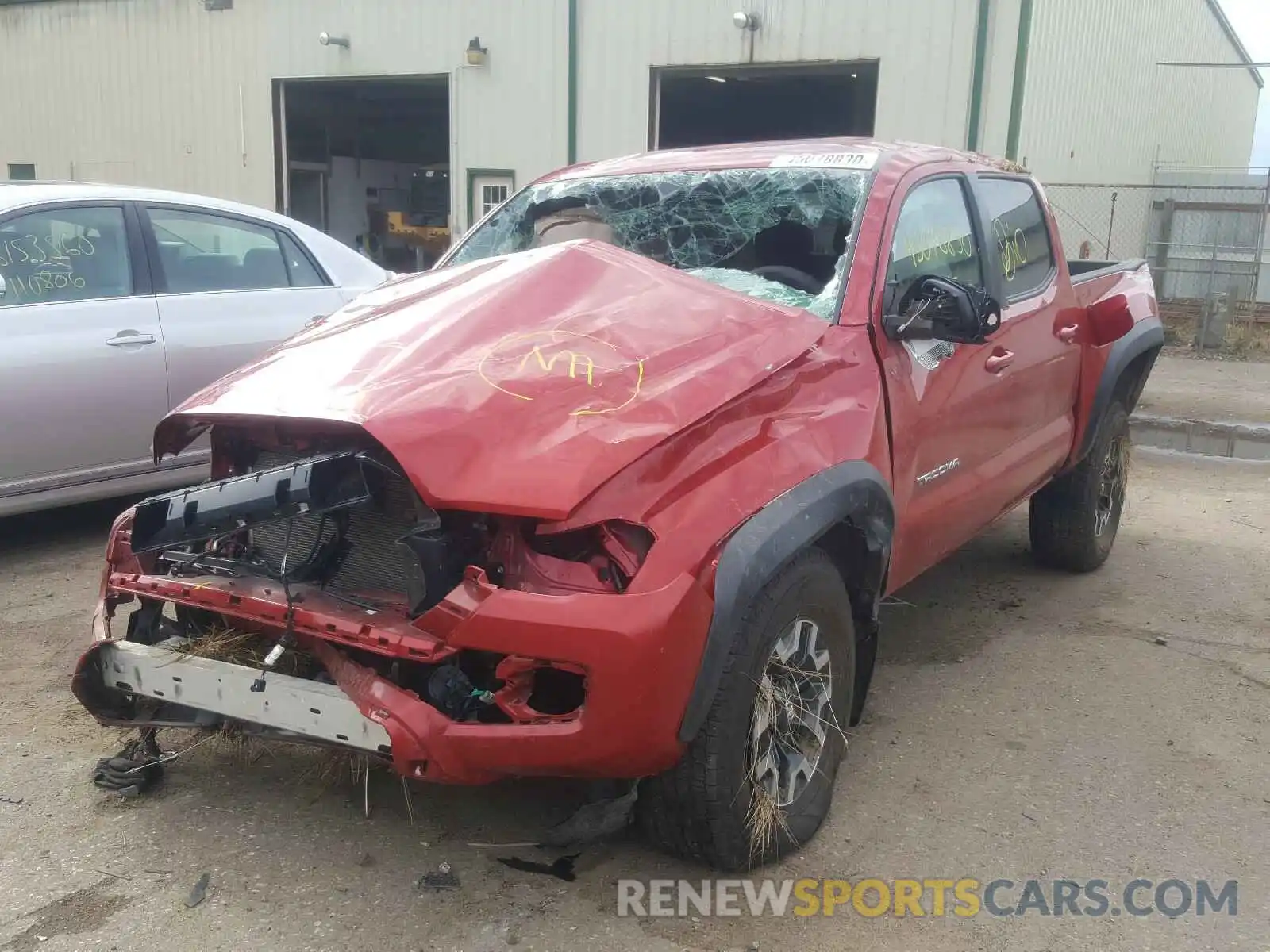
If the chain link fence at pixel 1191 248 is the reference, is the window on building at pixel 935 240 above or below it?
above

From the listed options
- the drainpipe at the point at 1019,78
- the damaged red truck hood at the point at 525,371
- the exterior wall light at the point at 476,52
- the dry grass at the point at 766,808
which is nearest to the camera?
the damaged red truck hood at the point at 525,371

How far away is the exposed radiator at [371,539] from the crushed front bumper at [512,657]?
138mm

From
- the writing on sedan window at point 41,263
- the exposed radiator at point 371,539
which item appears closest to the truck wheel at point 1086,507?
the exposed radiator at point 371,539

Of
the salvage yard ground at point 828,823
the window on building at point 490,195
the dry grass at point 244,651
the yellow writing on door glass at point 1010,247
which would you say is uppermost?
the yellow writing on door glass at point 1010,247

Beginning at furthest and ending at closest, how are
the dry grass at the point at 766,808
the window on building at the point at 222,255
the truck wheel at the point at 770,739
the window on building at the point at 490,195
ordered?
the window on building at the point at 490,195 → the window on building at the point at 222,255 → the dry grass at the point at 766,808 → the truck wheel at the point at 770,739

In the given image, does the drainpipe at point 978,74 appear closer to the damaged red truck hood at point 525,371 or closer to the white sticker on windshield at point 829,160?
the white sticker on windshield at point 829,160

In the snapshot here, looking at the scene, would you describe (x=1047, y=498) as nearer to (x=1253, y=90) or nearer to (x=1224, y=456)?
(x=1224, y=456)

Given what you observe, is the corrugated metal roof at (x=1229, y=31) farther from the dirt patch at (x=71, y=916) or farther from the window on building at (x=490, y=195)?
the dirt patch at (x=71, y=916)

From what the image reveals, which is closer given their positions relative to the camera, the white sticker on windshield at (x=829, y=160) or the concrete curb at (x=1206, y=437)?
the white sticker on windshield at (x=829, y=160)

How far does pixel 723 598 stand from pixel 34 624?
3279 mm

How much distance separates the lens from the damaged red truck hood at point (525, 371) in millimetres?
2477

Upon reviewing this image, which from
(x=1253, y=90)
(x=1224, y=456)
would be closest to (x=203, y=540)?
(x=1224, y=456)

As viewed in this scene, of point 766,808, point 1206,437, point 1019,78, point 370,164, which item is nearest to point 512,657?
point 766,808

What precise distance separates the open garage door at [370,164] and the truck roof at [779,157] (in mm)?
13018
